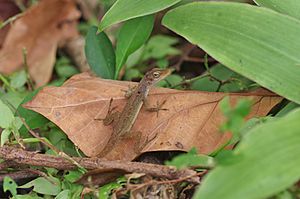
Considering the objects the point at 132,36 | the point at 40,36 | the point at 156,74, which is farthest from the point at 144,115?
the point at 40,36

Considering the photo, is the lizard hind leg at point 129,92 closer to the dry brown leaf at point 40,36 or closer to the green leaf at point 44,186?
the green leaf at point 44,186

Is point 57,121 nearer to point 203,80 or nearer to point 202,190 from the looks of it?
point 203,80

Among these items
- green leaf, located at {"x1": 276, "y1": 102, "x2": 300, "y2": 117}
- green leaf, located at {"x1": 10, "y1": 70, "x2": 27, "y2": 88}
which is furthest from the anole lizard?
green leaf, located at {"x1": 10, "y1": 70, "x2": 27, "y2": 88}

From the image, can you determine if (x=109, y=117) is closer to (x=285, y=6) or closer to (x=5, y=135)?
(x=5, y=135)

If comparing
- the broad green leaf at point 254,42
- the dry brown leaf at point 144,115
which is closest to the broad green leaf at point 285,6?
the broad green leaf at point 254,42

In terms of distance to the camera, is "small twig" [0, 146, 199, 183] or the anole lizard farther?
the anole lizard

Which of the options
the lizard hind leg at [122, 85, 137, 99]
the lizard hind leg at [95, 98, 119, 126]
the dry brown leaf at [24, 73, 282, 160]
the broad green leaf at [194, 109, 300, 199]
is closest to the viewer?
the broad green leaf at [194, 109, 300, 199]

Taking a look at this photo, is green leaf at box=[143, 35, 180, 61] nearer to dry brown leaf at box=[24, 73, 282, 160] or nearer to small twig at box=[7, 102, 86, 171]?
dry brown leaf at box=[24, 73, 282, 160]
